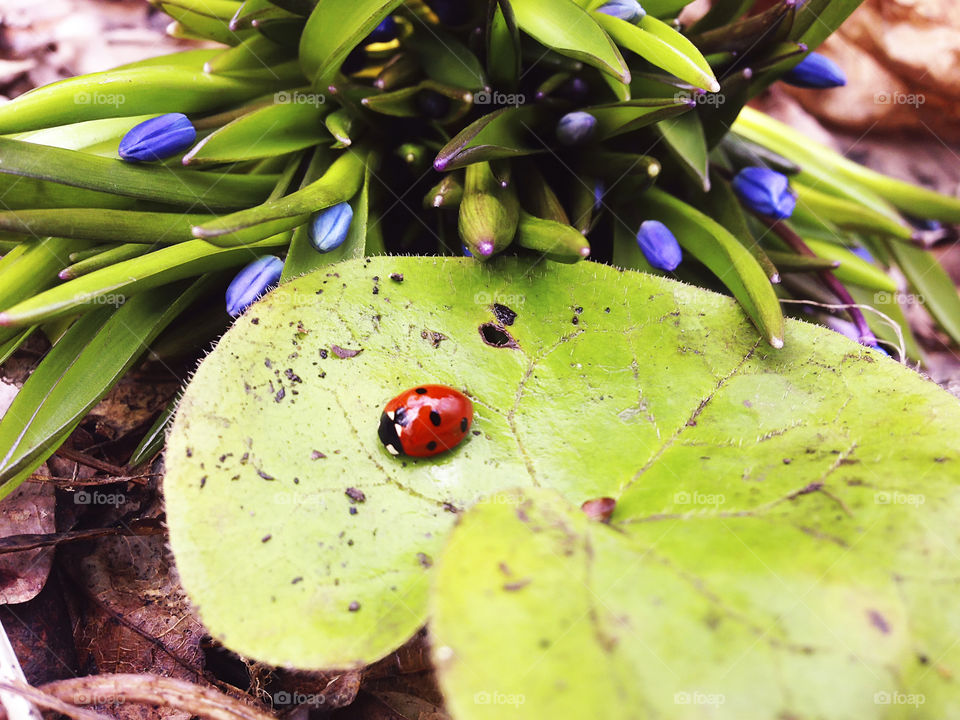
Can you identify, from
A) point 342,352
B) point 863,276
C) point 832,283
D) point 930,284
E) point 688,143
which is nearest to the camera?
point 342,352

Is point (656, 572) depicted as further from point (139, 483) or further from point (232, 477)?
point (139, 483)

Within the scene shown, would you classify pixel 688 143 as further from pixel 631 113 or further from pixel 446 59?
pixel 446 59

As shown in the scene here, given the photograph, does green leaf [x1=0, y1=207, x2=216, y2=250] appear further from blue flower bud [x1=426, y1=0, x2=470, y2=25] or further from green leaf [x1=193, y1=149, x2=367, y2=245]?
blue flower bud [x1=426, y1=0, x2=470, y2=25]

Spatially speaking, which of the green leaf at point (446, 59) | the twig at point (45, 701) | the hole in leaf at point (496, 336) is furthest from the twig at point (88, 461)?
the green leaf at point (446, 59)

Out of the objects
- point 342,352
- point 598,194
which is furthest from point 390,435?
point 598,194

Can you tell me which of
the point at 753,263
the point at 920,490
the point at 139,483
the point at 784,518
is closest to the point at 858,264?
the point at 753,263

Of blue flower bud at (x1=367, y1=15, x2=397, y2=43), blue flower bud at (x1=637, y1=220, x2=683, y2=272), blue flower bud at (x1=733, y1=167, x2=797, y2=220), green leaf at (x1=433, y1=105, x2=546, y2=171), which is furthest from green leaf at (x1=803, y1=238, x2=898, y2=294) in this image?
blue flower bud at (x1=367, y1=15, x2=397, y2=43)
